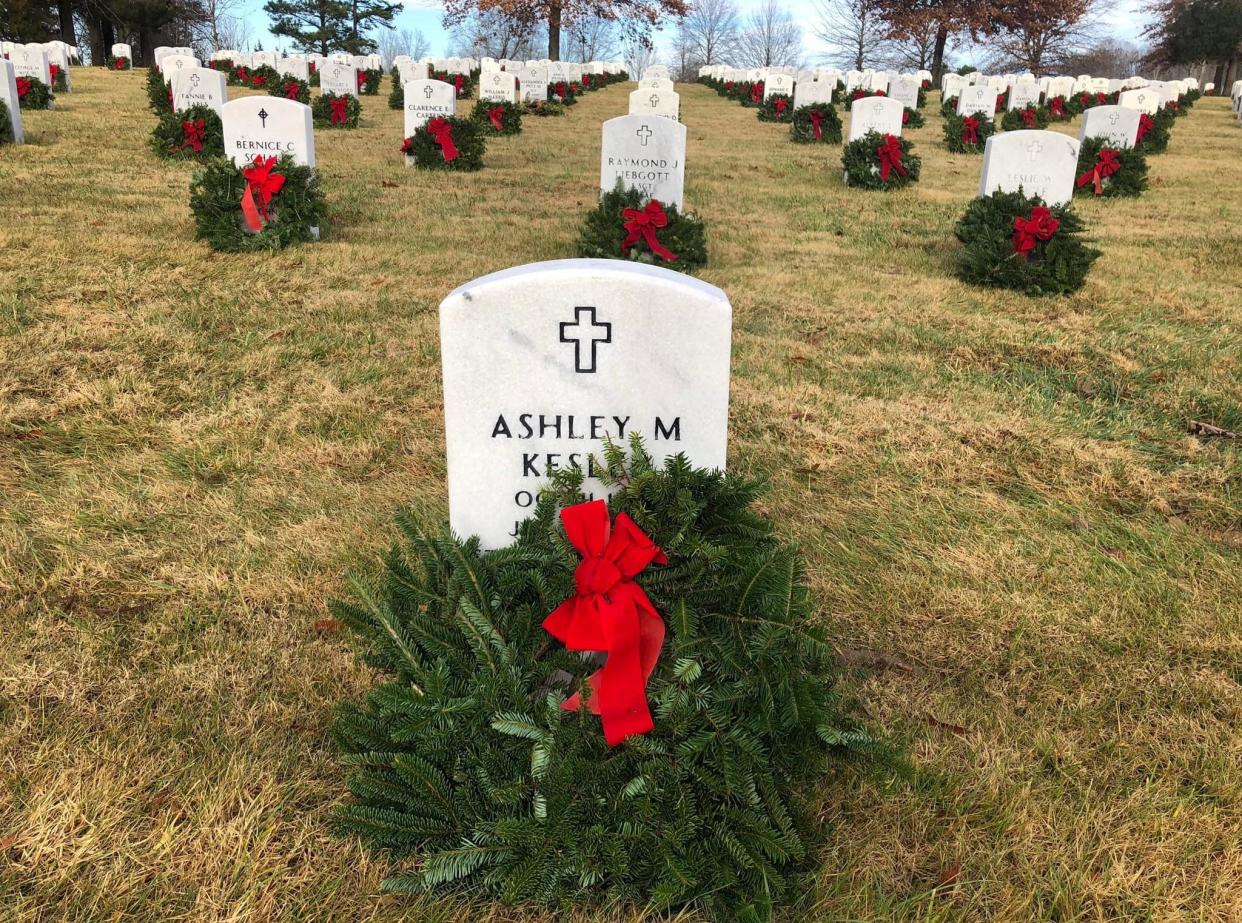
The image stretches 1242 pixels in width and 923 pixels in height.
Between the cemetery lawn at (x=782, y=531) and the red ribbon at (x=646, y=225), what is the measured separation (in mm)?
619

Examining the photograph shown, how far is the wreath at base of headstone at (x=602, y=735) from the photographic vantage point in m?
1.97

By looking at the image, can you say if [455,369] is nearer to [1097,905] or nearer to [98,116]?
[1097,905]

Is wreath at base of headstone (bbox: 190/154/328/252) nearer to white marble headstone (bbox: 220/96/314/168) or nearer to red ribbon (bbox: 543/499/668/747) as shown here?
white marble headstone (bbox: 220/96/314/168)

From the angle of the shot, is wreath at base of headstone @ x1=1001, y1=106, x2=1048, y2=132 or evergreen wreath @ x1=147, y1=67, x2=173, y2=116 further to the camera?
wreath at base of headstone @ x1=1001, y1=106, x2=1048, y2=132

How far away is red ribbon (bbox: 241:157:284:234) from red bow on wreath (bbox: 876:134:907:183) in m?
8.46

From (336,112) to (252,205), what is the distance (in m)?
10.9

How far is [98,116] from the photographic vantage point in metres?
15.7

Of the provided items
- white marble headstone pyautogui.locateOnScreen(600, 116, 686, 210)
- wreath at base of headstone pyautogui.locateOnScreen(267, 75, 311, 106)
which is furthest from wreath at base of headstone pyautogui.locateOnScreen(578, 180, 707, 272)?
wreath at base of headstone pyautogui.locateOnScreen(267, 75, 311, 106)

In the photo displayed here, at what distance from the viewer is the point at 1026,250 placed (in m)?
7.42

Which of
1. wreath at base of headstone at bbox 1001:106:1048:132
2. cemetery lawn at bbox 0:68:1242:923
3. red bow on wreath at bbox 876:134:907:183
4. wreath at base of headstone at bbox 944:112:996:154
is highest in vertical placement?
wreath at base of headstone at bbox 1001:106:1048:132

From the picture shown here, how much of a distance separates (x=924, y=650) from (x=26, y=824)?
258 centimetres

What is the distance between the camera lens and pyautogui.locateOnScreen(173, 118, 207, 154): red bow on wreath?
39.8 ft

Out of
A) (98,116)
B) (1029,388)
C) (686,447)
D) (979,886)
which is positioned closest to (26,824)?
(686,447)

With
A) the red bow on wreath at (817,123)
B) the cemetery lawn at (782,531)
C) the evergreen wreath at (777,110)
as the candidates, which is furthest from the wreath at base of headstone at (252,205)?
the evergreen wreath at (777,110)
